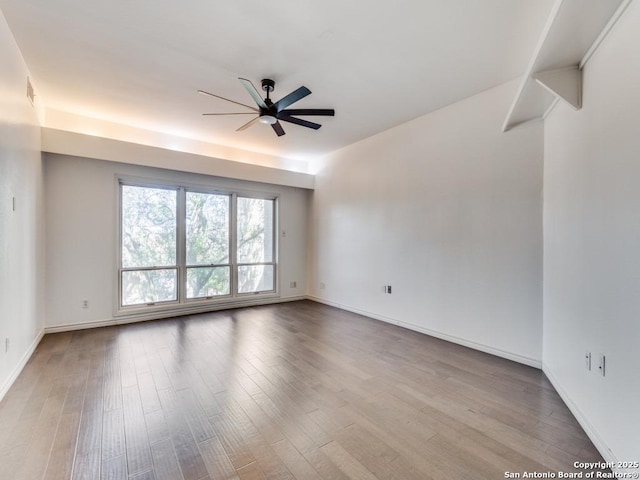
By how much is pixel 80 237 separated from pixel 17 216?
143cm

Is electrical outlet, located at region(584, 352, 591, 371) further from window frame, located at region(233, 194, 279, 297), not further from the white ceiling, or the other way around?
window frame, located at region(233, 194, 279, 297)

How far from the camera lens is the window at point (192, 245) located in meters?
4.46

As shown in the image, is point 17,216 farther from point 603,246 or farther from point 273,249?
point 603,246

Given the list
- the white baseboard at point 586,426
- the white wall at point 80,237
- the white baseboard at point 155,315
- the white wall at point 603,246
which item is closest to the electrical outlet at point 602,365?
the white wall at point 603,246

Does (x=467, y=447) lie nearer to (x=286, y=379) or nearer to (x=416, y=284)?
(x=286, y=379)

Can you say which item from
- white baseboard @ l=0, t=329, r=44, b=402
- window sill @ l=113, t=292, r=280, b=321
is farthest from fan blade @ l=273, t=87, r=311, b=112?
window sill @ l=113, t=292, r=280, b=321

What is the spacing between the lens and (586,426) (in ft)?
6.13

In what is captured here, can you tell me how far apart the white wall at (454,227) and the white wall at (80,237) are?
376 centimetres

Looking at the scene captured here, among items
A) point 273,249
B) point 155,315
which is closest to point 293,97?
point 273,249

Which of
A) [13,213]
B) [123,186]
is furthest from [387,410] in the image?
[123,186]

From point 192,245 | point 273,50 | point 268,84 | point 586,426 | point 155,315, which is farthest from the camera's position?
point 192,245

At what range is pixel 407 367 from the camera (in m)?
2.86

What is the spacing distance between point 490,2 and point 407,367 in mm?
3152

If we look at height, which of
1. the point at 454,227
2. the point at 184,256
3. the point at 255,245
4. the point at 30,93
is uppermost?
the point at 30,93
